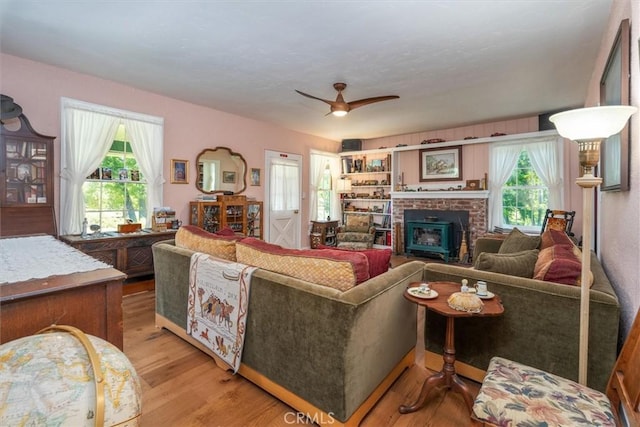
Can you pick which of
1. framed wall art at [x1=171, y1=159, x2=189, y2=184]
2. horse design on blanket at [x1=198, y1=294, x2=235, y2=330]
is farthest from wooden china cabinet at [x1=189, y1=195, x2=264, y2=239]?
horse design on blanket at [x1=198, y1=294, x2=235, y2=330]

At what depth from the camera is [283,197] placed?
6051mm

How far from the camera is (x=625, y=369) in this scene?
109cm

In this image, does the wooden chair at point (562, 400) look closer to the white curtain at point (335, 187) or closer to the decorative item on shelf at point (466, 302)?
the decorative item on shelf at point (466, 302)

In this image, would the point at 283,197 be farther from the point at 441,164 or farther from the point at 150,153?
the point at 441,164

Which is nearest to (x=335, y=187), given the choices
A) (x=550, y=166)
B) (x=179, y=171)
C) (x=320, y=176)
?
(x=320, y=176)

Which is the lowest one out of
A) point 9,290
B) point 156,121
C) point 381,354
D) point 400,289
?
point 381,354

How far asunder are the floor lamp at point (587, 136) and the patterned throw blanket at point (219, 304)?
1.75 metres

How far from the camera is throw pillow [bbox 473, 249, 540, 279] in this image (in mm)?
1936

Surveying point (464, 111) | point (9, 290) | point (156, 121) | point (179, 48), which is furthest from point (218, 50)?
point (464, 111)

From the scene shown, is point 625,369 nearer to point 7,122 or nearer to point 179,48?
point 179,48

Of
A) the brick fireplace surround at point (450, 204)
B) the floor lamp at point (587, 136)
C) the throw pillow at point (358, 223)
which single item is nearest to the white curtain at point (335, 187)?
the throw pillow at point (358, 223)

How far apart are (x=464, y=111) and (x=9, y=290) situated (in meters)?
5.45

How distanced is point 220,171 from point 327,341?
4.12 meters

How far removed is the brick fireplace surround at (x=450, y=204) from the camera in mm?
5422
